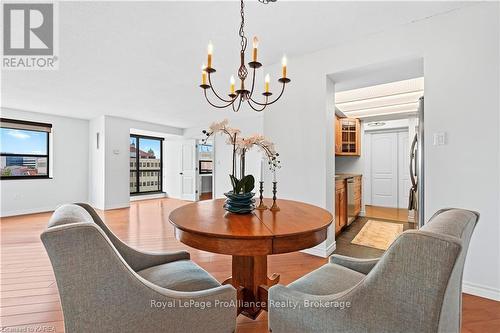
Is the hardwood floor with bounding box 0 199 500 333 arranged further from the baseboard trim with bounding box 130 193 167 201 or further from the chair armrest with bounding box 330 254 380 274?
the baseboard trim with bounding box 130 193 167 201

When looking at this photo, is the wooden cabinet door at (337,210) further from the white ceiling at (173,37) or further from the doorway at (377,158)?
A: the white ceiling at (173,37)

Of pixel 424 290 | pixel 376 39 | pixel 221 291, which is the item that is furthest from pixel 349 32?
pixel 221 291

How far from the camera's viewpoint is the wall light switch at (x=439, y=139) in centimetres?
207

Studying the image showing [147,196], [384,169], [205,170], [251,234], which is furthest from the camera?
[205,170]

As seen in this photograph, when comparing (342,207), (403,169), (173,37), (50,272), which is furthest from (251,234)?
(403,169)

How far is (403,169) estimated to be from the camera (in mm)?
5641

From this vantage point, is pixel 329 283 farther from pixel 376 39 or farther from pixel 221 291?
pixel 376 39

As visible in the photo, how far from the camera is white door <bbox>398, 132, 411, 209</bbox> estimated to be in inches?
220

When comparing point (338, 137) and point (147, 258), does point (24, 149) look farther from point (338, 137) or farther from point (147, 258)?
point (338, 137)

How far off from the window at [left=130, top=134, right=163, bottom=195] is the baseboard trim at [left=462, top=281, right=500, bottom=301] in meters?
7.58

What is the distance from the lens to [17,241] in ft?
11.1

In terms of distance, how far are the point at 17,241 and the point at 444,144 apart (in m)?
5.44

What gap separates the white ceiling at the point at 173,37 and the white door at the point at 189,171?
3.28 m

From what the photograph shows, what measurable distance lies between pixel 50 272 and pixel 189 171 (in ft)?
16.0
